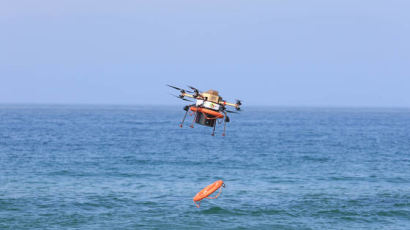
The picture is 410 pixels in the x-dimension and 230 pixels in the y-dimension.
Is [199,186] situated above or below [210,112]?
below

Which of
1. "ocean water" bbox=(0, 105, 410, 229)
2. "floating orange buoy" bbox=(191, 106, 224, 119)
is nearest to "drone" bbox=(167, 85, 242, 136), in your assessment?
"floating orange buoy" bbox=(191, 106, 224, 119)

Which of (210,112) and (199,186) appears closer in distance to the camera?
(210,112)

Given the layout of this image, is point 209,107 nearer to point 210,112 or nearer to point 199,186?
point 210,112

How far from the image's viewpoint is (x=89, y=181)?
221 feet

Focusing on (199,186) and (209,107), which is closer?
(209,107)

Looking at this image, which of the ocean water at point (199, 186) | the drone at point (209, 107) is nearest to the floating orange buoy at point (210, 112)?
the drone at point (209, 107)

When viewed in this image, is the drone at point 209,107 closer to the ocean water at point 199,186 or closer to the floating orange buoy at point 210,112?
the floating orange buoy at point 210,112

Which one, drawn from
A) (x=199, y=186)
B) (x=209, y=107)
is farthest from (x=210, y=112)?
(x=199, y=186)

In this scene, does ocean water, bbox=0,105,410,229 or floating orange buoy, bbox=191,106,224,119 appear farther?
ocean water, bbox=0,105,410,229

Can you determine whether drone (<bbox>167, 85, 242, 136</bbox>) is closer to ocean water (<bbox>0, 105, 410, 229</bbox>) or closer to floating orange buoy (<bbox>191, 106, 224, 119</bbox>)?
floating orange buoy (<bbox>191, 106, 224, 119</bbox>)

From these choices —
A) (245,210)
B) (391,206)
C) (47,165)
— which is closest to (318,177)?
(391,206)

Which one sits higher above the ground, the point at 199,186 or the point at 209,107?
the point at 209,107

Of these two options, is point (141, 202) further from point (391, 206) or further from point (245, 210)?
point (391, 206)

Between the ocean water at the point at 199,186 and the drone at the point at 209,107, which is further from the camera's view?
the ocean water at the point at 199,186
